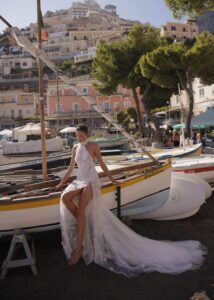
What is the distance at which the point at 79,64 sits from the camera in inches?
3888

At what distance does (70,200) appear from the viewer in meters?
5.63

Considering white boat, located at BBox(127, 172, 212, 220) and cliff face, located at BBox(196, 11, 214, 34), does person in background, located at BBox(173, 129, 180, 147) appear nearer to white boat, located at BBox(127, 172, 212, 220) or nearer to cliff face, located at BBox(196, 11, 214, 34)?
white boat, located at BBox(127, 172, 212, 220)

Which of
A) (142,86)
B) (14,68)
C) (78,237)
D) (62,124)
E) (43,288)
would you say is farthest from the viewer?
(14,68)

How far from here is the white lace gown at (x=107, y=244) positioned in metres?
5.55

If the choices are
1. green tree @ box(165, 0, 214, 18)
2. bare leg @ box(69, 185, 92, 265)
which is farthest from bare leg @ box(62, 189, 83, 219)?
green tree @ box(165, 0, 214, 18)

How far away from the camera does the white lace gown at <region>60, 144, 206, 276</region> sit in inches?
218

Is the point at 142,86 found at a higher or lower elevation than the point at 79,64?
lower

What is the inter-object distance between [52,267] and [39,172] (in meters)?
3.69

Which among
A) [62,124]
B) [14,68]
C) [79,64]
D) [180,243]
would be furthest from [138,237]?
[14,68]

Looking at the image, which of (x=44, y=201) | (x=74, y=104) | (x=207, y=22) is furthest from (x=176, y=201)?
(x=207, y=22)

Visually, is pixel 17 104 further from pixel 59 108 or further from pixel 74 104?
pixel 74 104

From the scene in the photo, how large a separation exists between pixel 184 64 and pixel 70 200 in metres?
21.8

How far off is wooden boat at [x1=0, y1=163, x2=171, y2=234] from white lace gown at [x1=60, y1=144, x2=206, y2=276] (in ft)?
1.07

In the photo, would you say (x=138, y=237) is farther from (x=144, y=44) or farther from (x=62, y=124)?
(x=62, y=124)
